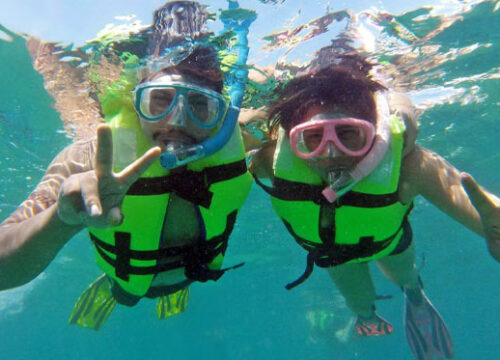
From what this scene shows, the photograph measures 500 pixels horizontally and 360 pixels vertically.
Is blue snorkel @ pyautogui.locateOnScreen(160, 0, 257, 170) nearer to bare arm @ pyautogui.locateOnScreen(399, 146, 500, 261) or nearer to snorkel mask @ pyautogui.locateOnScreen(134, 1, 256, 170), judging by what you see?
snorkel mask @ pyautogui.locateOnScreen(134, 1, 256, 170)

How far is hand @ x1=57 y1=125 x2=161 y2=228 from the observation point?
247 cm

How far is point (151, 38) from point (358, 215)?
478cm

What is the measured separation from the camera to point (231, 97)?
206 inches

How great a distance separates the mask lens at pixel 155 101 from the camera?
3.86 m

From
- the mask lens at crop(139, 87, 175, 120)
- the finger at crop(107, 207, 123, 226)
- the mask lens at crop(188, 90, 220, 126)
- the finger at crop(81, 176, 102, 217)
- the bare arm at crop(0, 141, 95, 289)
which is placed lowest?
the bare arm at crop(0, 141, 95, 289)

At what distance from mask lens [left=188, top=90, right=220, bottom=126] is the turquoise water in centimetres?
325

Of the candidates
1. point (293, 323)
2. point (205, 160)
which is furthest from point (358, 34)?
point (293, 323)

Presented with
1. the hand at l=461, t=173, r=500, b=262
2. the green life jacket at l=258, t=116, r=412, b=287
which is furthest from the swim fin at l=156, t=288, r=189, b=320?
the hand at l=461, t=173, r=500, b=262

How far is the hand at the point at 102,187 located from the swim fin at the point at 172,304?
5.03 meters

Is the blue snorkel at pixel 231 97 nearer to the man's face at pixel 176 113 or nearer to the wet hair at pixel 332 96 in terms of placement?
the man's face at pixel 176 113

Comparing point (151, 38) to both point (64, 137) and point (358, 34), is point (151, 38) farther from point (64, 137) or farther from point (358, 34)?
point (64, 137)

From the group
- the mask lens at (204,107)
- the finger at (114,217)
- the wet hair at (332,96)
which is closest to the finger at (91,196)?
the finger at (114,217)

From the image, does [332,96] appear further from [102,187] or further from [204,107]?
[102,187]

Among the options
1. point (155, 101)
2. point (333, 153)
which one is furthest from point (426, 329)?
point (155, 101)
